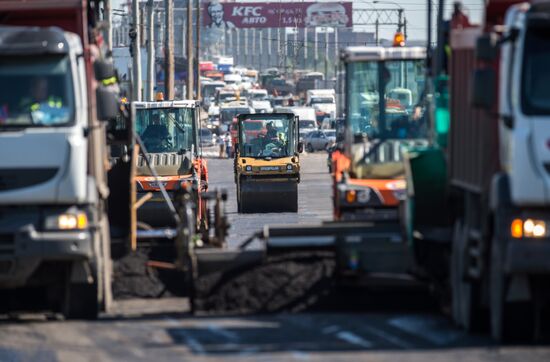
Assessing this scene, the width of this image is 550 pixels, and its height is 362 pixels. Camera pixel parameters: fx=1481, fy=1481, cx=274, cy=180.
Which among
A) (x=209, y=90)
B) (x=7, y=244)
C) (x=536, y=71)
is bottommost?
(x=209, y=90)

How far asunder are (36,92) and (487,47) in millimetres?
4757

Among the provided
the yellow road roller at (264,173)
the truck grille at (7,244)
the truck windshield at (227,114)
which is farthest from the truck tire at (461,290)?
the truck windshield at (227,114)

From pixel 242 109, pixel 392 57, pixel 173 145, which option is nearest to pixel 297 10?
pixel 242 109

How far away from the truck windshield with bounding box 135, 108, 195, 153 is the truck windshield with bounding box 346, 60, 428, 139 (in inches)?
379

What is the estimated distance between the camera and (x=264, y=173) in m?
36.8

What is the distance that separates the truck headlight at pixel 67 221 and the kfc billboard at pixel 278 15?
224 feet

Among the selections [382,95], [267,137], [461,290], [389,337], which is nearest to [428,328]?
[461,290]

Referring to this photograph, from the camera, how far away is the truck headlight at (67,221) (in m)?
14.4

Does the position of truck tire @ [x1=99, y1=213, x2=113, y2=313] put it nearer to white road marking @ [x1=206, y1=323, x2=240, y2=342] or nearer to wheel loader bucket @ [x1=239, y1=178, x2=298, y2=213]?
white road marking @ [x1=206, y1=323, x2=240, y2=342]

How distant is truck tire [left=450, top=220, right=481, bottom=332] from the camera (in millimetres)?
13430

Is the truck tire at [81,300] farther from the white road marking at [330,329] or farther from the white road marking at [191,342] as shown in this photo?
the white road marking at [330,329]

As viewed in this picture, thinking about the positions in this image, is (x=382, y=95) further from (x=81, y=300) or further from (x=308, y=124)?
(x=308, y=124)

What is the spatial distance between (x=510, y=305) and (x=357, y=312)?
10.1 feet

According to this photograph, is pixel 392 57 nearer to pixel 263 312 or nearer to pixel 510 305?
pixel 263 312
